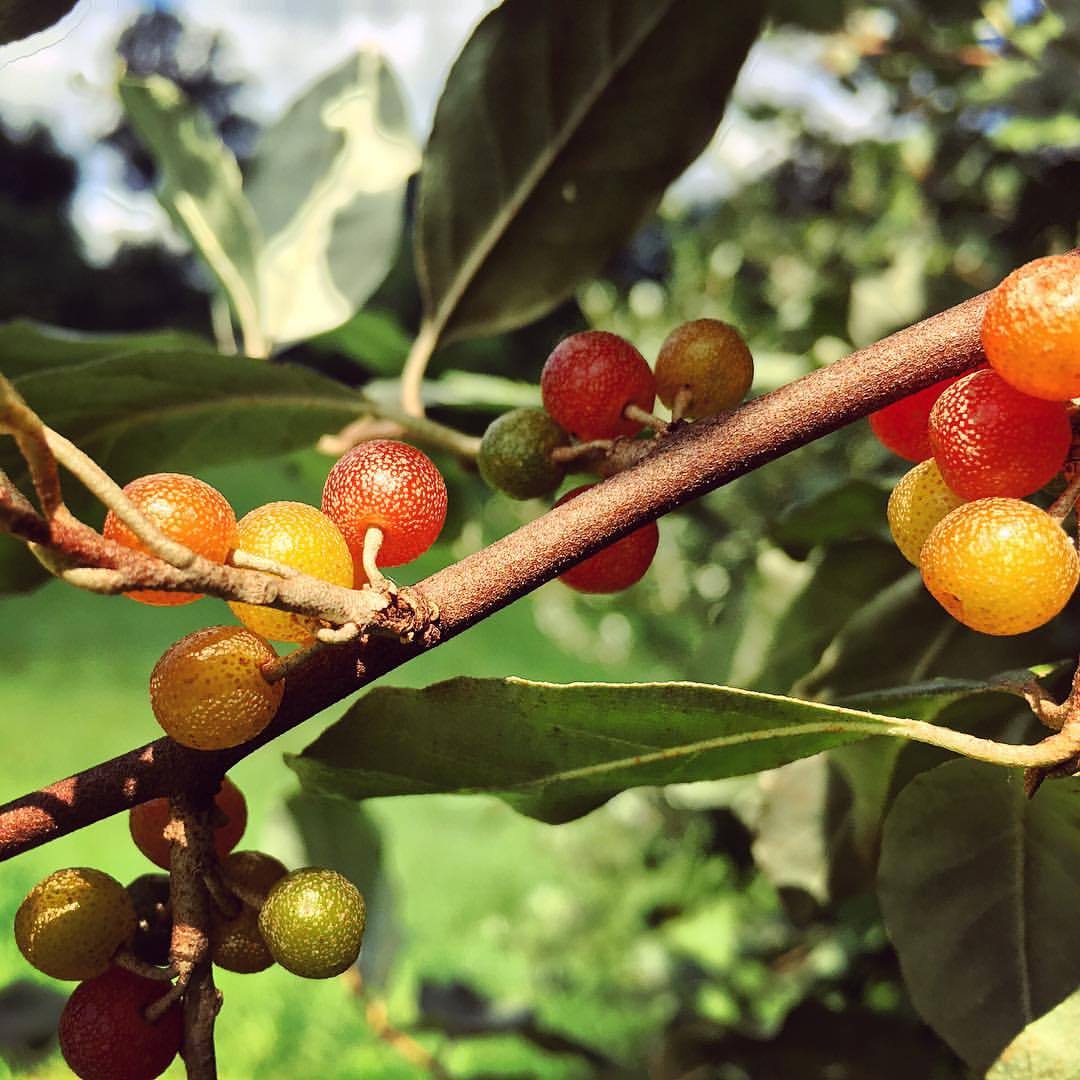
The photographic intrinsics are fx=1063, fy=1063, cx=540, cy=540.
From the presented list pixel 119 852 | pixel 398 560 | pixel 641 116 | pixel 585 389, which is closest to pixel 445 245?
pixel 641 116

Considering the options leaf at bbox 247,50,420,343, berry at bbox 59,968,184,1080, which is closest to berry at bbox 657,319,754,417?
berry at bbox 59,968,184,1080

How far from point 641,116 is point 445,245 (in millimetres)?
271

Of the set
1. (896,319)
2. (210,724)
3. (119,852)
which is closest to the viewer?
(210,724)

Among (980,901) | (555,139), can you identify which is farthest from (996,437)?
(555,139)

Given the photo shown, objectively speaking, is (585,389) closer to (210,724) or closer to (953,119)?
(210,724)

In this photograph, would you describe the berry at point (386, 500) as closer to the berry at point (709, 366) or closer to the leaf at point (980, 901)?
the berry at point (709, 366)

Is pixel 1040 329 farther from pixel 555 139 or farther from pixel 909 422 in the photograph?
pixel 555 139

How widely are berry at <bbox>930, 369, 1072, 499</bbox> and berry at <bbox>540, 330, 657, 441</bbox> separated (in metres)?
0.22

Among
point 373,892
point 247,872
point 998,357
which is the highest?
point 998,357

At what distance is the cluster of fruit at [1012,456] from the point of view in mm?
528

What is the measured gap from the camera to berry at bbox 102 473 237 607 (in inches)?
20.3

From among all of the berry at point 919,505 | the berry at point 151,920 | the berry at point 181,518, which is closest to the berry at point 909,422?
the berry at point 919,505

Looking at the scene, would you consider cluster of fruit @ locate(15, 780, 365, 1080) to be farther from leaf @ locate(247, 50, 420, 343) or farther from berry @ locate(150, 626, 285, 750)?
leaf @ locate(247, 50, 420, 343)

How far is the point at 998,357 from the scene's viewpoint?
1.80 ft
